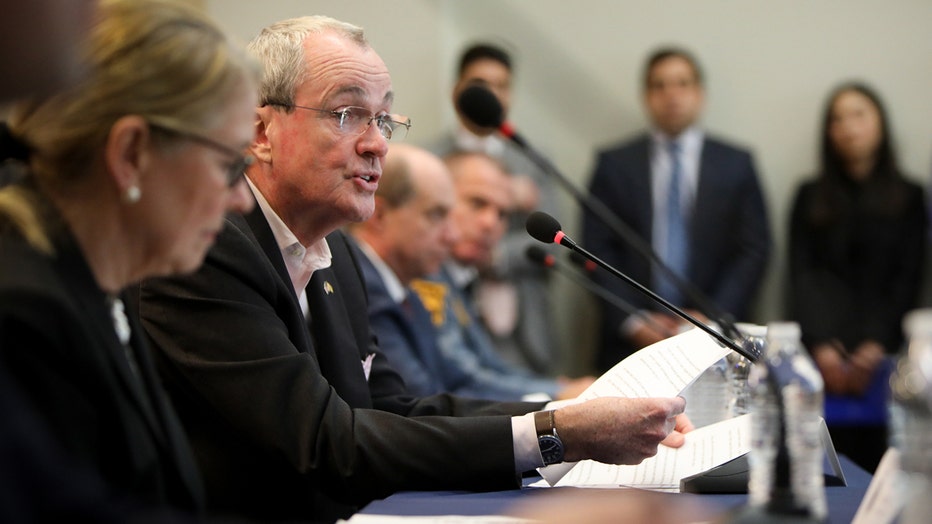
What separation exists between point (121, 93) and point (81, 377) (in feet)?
1.12

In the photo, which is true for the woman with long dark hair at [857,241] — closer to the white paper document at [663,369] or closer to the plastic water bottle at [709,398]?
the plastic water bottle at [709,398]

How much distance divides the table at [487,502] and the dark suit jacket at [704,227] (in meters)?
3.16

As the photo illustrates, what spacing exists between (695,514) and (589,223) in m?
3.67

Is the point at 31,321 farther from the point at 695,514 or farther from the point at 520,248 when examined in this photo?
the point at 520,248

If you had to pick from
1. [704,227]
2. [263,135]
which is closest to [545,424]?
[263,135]

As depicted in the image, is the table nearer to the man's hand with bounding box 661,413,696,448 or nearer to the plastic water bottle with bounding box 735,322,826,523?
the man's hand with bounding box 661,413,696,448

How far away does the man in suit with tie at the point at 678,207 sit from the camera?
17.1 feet

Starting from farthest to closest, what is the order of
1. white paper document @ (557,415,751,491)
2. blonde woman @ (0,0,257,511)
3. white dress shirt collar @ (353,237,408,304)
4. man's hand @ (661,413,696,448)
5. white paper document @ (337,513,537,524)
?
white dress shirt collar @ (353,237,408,304)
man's hand @ (661,413,696,448)
white paper document @ (557,415,751,491)
white paper document @ (337,513,537,524)
blonde woman @ (0,0,257,511)

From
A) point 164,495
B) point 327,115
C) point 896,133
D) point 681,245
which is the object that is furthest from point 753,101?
point 164,495

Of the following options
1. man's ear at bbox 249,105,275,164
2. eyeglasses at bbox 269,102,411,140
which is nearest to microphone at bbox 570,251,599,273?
eyeglasses at bbox 269,102,411,140

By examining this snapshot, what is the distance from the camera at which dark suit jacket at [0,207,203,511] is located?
1.27m

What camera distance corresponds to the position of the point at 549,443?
6.19ft

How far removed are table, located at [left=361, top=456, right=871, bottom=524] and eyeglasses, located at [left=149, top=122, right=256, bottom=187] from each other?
560 mm

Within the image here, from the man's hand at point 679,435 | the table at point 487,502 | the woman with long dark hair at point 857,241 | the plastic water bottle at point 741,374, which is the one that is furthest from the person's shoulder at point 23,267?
the woman with long dark hair at point 857,241
